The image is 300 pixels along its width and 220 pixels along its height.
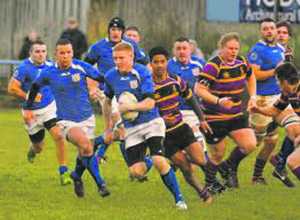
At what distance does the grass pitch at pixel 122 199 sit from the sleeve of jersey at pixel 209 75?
1.45 metres

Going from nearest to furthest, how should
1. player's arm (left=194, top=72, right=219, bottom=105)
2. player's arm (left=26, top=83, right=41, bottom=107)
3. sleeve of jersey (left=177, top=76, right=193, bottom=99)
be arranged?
1. sleeve of jersey (left=177, top=76, right=193, bottom=99)
2. player's arm (left=194, top=72, right=219, bottom=105)
3. player's arm (left=26, top=83, right=41, bottom=107)

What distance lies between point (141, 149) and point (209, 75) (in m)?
1.63

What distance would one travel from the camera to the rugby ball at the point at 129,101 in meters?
14.3

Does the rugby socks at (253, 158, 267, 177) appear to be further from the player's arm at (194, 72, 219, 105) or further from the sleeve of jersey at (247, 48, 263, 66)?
the player's arm at (194, 72, 219, 105)

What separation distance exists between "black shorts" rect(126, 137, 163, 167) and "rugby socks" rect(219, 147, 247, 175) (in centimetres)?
197

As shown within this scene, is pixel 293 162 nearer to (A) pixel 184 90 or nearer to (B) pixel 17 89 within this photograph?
(A) pixel 184 90

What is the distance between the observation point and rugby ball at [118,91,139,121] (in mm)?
14289

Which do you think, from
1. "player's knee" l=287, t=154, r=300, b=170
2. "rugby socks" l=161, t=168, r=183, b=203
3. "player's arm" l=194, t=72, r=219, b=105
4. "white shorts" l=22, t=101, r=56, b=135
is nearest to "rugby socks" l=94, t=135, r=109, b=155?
"white shorts" l=22, t=101, r=56, b=135

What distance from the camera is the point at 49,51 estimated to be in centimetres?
3272

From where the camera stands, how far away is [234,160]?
53.5 feet

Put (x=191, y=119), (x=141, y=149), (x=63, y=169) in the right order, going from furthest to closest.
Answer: (x=63, y=169) < (x=191, y=119) < (x=141, y=149)

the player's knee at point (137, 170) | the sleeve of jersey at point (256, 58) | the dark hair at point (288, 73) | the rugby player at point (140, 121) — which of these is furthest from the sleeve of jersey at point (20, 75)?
the dark hair at point (288, 73)

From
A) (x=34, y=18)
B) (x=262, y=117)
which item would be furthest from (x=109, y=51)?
(x=34, y=18)

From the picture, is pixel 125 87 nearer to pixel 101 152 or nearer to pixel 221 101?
pixel 221 101
